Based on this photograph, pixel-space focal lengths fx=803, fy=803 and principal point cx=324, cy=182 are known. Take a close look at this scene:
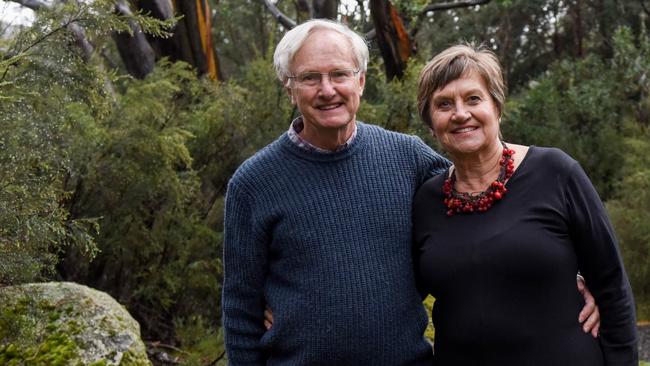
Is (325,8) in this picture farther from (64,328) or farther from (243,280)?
(243,280)

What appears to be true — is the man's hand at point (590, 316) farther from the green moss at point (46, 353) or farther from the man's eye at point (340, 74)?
the green moss at point (46, 353)

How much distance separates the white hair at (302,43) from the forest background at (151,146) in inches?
55.0

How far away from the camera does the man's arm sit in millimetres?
2863

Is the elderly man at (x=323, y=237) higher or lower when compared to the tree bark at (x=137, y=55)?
lower

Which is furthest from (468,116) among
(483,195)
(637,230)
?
(637,230)

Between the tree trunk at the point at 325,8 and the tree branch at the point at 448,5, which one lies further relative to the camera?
the tree branch at the point at 448,5

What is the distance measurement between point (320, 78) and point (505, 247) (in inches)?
33.4

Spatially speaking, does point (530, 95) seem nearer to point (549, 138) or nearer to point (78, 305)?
point (549, 138)

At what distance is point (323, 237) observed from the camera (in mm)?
2781

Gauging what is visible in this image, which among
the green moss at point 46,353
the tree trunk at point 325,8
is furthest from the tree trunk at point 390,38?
the green moss at point 46,353

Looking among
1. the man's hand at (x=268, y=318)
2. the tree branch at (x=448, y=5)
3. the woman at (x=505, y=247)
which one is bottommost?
the man's hand at (x=268, y=318)

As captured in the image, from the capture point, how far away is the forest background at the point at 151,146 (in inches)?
158

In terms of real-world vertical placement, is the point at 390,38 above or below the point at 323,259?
above

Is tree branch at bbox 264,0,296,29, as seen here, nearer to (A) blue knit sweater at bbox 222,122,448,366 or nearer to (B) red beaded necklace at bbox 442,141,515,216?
(A) blue knit sweater at bbox 222,122,448,366
